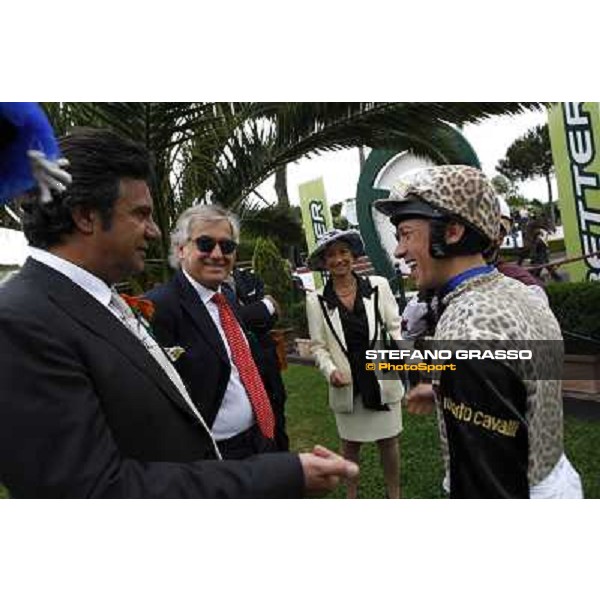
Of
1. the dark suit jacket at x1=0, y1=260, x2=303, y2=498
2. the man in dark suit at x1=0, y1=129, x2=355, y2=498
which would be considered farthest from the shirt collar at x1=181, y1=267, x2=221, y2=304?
the dark suit jacket at x1=0, y1=260, x2=303, y2=498

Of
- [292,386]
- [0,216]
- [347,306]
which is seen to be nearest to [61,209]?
[0,216]

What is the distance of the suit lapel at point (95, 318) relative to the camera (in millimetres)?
790

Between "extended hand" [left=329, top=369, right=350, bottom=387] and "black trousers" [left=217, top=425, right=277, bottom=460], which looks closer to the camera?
"black trousers" [left=217, top=425, right=277, bottom=460]

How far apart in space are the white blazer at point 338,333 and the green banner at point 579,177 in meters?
0.64

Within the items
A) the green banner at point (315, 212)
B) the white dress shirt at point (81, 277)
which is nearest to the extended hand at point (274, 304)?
the green banner at point (315, 212)

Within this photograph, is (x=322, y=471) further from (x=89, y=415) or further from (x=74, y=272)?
(x=74, y=272)

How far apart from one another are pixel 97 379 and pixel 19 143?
316 mm

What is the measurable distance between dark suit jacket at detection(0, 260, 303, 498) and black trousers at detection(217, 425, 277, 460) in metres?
0.52

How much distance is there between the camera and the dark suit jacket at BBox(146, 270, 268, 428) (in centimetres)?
138

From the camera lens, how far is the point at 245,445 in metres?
1.41

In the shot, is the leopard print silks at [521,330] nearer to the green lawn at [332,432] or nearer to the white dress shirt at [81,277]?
the white dress shirt at [81,277]

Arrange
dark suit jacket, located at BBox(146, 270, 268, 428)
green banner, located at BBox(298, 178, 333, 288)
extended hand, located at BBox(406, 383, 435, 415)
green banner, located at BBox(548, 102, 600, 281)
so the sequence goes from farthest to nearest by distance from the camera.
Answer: green banner, located at BBox(298, 178, 333, 288), green banner, located at BBox(548, 102, 600, 281), dark suit jacket, located at BBox(146, 270, 268, 428), extended hand, located at BBox(406, 383, 435, 415)

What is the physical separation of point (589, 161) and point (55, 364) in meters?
1.69

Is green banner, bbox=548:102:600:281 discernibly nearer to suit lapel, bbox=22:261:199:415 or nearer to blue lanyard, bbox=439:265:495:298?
blue lanyard, bbox=439:265:495:298
